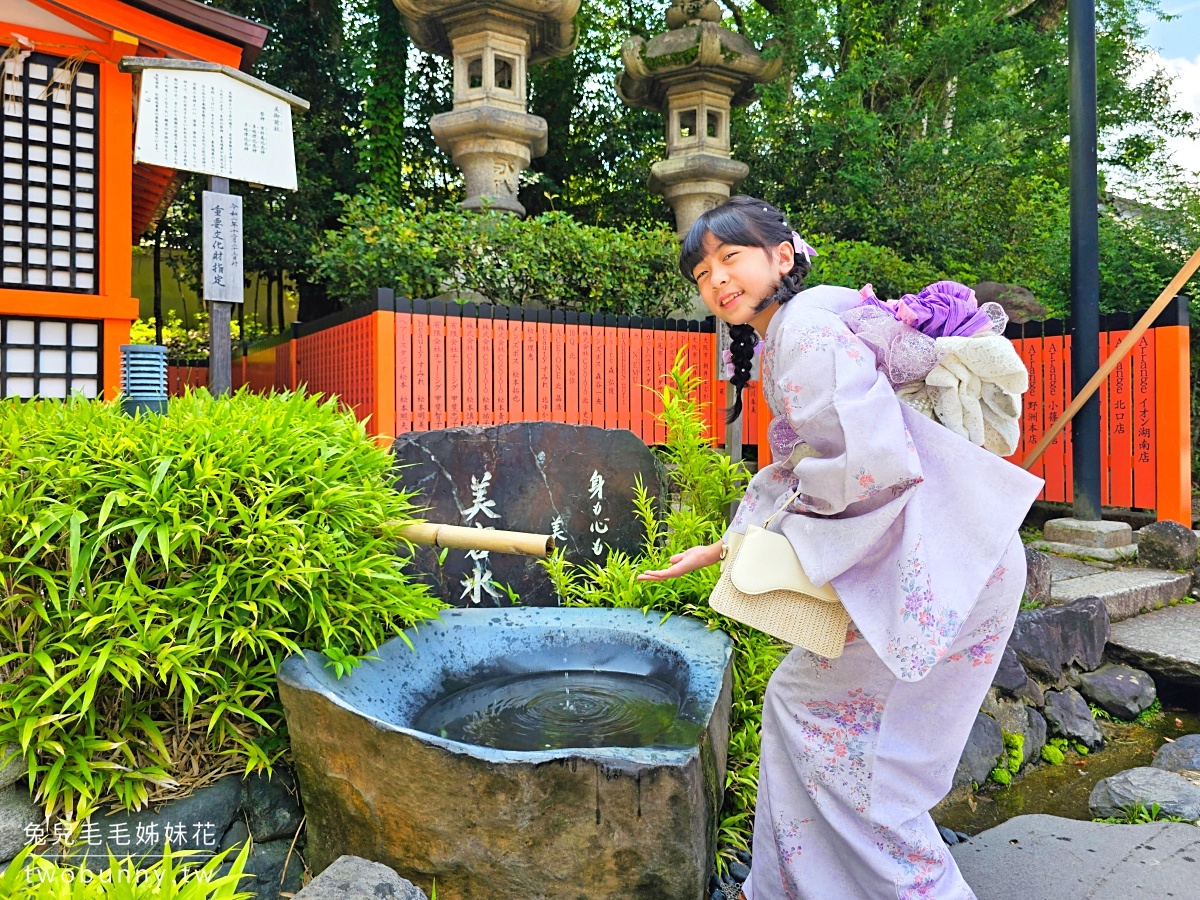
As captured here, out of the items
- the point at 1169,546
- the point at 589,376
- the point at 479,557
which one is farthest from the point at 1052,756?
the point at 589,376

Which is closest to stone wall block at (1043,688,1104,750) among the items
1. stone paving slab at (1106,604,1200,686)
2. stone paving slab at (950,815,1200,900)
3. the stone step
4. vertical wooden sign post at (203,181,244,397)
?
stone paving slab at (1106,604,1200,686)

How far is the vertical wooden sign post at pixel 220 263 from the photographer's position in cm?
554

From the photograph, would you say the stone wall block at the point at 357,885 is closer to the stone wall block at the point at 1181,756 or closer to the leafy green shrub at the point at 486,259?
the stone wall block at the point at 1181,756

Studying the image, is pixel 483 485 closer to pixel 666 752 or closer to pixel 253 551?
pixel 253 551

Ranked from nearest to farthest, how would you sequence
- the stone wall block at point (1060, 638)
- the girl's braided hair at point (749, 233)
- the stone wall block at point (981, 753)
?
the girl's braided hair at point (749, 233) < the stone wall block at point (981, 753) < the stone wall block at point (1060, 638)

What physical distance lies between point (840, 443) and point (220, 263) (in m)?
5.02

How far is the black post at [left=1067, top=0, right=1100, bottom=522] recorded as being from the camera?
659cm

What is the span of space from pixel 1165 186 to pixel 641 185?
810cm

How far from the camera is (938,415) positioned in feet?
6.88

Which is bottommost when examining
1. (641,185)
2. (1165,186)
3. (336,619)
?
(336,619)

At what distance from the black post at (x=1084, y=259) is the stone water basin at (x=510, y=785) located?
5.23m

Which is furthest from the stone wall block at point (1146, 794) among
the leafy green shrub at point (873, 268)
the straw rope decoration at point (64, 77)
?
the straw rope decoration at point (64, 77)

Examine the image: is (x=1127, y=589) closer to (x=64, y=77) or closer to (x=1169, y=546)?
(x=1169, y=546)

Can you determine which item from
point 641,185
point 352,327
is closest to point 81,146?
point 352,327
